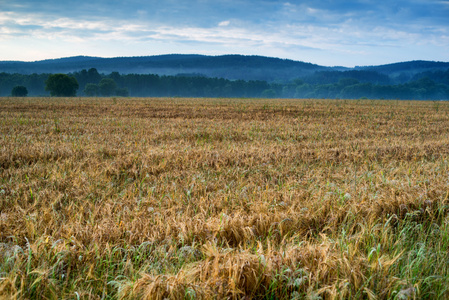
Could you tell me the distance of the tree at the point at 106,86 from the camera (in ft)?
356

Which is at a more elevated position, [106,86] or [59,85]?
[106,86]

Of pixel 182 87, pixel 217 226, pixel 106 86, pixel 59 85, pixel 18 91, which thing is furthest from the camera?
pixel 182 87

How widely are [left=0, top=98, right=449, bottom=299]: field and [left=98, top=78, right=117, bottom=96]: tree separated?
11139 cm

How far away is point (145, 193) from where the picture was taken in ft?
14.9

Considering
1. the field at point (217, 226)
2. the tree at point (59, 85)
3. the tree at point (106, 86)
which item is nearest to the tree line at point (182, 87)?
the tree at point (106, 86)

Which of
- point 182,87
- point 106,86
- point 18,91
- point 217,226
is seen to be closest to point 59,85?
point 18,91

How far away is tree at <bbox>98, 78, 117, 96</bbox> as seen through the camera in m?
109

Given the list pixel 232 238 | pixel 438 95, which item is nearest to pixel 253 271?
pixel 232 238

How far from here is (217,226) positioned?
10.2 ft

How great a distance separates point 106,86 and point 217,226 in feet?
385

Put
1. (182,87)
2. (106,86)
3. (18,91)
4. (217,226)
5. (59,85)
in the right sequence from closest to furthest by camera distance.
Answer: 1. (217,226)
2. (59,85)
3. (18,91)
4. (106,86)
5. (182,87)

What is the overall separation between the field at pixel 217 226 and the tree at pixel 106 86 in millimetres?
111389

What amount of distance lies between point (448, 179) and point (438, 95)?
701 ft

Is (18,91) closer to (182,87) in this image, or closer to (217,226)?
(182,87)
